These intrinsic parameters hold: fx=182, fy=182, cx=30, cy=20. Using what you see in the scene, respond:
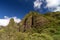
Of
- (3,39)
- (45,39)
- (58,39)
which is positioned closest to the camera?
(3,39)

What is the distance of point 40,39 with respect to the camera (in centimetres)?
9694

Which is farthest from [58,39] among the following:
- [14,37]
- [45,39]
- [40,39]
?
[14,37]

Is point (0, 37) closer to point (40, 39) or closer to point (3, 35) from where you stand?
point (3, 35)

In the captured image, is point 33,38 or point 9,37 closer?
point 9,37

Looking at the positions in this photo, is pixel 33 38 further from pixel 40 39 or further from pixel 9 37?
pixel 9 37

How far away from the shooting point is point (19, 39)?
94750mm

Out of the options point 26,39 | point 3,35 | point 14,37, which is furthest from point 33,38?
point 3,35

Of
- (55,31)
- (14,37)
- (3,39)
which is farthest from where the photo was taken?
(55,31)

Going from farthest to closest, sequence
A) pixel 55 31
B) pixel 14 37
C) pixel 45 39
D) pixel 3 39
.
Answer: pixel 55 31
pixel 45 39
pixel 14 37
pixel 3 39

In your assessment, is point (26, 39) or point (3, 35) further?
point (26, 39)

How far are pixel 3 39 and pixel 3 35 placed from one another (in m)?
3.65

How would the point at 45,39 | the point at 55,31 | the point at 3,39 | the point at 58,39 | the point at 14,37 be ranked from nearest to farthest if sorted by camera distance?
the point at 3,39 → the point at 14,37 → the point at 45,39 → the point at 58,39 → the point at 55,31

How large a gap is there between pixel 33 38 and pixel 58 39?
4273 cm

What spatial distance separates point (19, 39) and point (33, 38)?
7.40 metres
